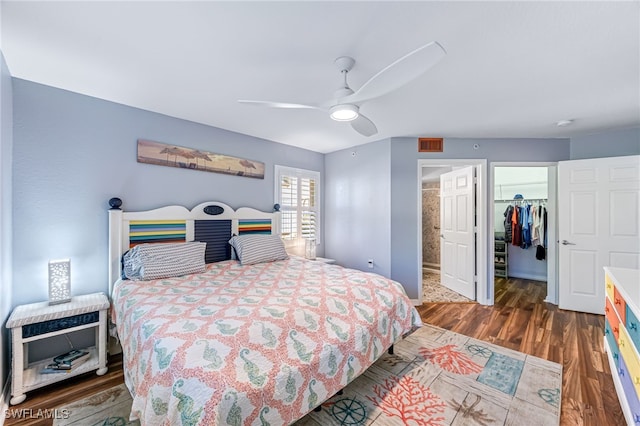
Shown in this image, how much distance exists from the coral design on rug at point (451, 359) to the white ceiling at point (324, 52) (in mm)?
2428

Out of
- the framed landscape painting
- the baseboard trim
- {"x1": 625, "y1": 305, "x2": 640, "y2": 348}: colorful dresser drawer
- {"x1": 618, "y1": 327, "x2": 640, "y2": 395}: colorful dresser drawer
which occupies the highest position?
the framed landscape painting

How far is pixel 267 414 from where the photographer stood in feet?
4.02

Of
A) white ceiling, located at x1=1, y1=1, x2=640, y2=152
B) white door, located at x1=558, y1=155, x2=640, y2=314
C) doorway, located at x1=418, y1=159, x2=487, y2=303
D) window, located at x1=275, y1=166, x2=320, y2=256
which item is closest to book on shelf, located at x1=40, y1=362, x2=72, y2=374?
white ceiling, located at x1=1, y1=1, x2=640, y2=152

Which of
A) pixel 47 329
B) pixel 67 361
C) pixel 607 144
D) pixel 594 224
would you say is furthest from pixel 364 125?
pixel 607 144

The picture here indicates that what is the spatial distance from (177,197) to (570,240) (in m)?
5.08

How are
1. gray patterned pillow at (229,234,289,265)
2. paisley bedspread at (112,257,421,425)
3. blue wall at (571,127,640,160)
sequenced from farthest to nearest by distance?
blue wall at (571,127,640,160), gray patterned pillow at (229,234,289,265), paisley bedspread at (112,257,421,425)

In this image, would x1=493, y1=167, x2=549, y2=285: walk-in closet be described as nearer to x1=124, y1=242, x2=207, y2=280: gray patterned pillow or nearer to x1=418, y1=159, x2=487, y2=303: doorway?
x1=418, y1=159, x2=487, y2=303: doorway

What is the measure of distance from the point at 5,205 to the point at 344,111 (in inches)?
101

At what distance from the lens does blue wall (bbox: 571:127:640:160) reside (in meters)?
3.41

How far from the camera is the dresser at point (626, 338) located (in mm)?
1486

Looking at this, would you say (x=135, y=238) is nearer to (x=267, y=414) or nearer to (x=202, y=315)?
(x=202, y=315)

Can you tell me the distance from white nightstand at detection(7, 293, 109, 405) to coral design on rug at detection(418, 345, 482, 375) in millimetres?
2824

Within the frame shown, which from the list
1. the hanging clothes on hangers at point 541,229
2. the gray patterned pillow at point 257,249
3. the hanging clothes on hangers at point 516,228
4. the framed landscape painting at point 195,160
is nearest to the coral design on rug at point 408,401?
the gray patterned pillow at point 257,249

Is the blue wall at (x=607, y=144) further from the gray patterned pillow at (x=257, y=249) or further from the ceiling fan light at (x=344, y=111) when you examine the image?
the gray patterned pillow at (x=257, y=249)
